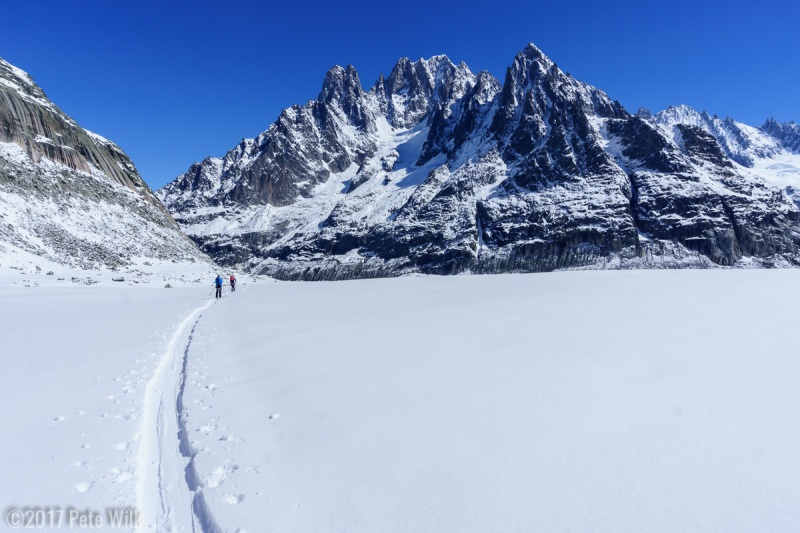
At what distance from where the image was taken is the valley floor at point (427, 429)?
12.8ft

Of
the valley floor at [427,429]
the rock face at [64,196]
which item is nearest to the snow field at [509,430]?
the valley floor at [427,429]

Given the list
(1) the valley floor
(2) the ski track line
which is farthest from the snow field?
(2) the ski track line

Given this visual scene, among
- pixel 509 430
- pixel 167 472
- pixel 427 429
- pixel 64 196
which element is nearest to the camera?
pixel 167 472

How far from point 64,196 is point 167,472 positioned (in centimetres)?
7795

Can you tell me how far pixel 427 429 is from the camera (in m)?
5.46

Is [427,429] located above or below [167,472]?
above

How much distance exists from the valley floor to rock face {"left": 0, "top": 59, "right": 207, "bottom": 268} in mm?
48219

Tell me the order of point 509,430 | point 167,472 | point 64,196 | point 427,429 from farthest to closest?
point 64,196, point 427,429, point 509,430, point 167,472

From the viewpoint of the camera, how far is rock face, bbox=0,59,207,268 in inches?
2034

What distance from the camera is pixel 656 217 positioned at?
16262 cm

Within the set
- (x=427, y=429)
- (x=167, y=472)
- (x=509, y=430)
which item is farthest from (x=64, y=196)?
(x=509, y=430)

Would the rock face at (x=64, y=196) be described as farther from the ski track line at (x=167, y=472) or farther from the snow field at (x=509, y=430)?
the snow field at (x=509, y=430)

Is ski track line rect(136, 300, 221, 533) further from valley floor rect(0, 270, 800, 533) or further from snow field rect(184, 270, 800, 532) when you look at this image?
snow field rect(184, 270, 800, 532)

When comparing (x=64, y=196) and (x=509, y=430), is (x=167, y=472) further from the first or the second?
(x=64, y=196)
